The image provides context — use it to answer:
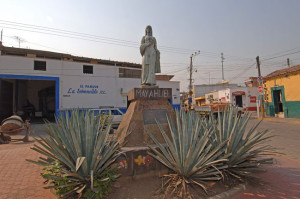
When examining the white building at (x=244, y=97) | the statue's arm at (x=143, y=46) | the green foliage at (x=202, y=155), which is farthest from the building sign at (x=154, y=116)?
the white building at (x=244, y=97)

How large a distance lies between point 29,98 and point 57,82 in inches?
329

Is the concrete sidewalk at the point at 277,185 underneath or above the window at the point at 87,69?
underneath

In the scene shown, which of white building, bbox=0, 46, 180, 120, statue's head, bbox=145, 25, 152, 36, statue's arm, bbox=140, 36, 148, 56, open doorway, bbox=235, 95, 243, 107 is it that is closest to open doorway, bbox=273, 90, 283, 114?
open doorway, bbox=235, 95, 243, 107

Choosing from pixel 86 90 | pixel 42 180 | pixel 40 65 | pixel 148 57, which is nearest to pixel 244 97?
pixel 86 90

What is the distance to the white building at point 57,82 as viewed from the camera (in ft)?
50.9

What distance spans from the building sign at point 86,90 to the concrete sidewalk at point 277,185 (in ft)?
54.1

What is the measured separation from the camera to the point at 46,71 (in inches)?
635

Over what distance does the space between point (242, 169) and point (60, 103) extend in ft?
54.0

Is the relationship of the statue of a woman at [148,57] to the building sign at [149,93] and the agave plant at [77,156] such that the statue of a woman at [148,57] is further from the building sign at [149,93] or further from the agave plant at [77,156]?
the agave plant at [77,156]

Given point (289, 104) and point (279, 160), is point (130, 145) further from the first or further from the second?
point (289, 104)

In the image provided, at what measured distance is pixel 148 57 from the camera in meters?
5.16

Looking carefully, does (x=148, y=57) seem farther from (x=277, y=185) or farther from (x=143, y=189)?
(x=277, y=185)

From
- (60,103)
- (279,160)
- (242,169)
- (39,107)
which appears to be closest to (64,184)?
(242,169)

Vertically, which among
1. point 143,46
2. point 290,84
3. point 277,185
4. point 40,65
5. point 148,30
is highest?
point 40,65
